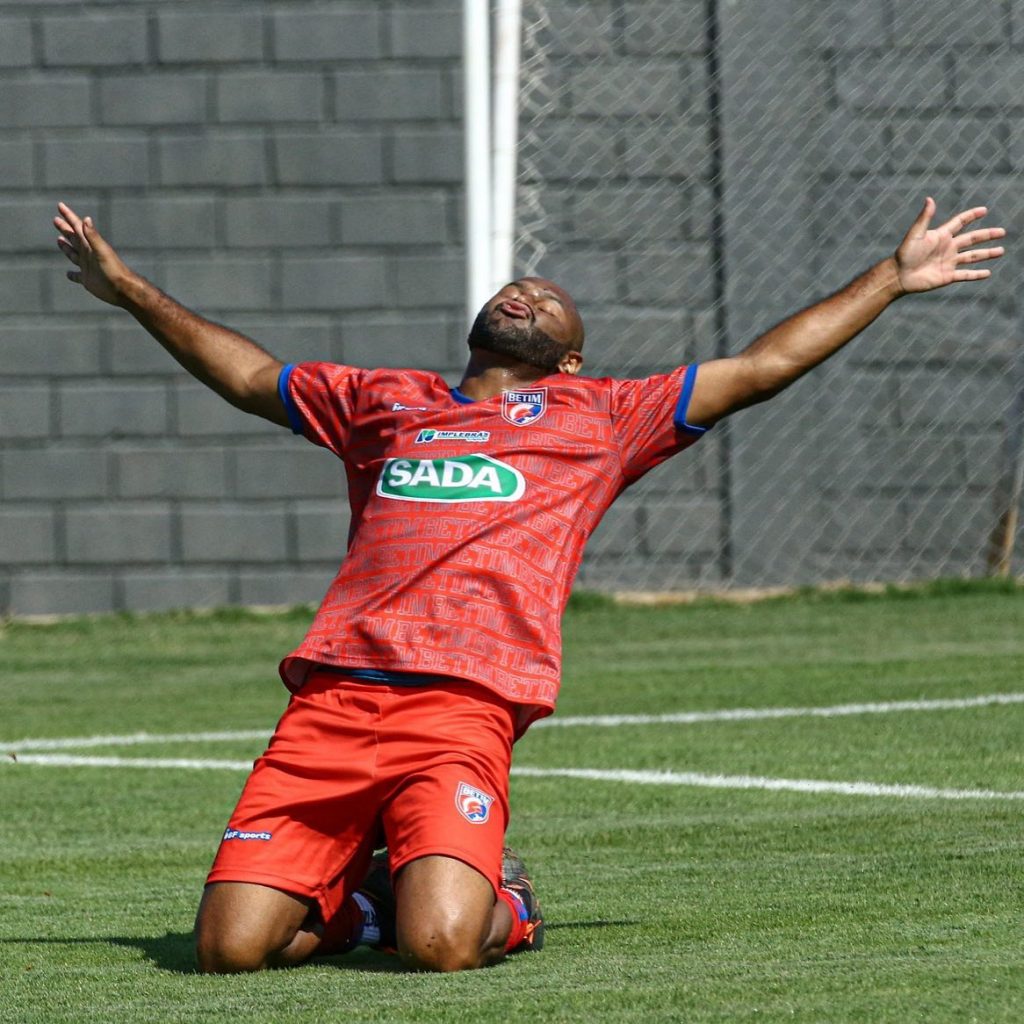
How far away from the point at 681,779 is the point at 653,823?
0.81 meters

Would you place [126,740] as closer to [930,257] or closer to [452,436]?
[452,436]

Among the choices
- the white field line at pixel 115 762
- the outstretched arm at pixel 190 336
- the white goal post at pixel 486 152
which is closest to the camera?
the outstretched arm at pixel 190 336

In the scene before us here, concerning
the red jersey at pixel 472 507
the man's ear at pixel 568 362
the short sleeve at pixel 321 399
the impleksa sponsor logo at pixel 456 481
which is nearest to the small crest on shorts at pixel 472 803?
Answer: the red jersey at pixel 472 507

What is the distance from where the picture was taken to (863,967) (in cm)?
373

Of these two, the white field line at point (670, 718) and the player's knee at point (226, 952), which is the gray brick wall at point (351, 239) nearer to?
the white field line at point (670, 718)

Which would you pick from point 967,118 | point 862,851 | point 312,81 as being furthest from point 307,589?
point 862,851

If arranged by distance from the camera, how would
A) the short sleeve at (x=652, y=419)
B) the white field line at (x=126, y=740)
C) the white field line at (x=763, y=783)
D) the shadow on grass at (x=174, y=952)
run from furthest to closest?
the white field line at (x=126, y=740) → the white field line at (x=763, y=783) → the short sleeve at (x=652, y=419) → the shadow on grass at (x=174, y=952)

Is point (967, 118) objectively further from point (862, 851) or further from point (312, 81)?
point (862, 851)

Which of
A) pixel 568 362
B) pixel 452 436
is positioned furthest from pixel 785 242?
pixel 452 436

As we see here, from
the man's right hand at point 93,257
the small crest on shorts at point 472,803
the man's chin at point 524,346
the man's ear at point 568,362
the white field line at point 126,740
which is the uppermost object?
the man's right hand at point 93,257

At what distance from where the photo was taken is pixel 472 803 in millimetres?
4355

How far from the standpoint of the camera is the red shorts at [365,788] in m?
4.34

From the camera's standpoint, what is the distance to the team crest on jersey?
15.5ft

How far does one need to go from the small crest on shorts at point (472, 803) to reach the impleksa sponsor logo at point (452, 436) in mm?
789
